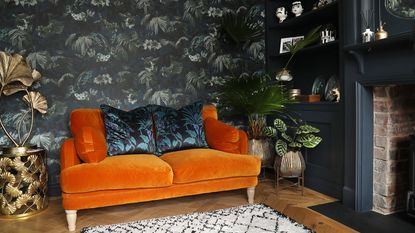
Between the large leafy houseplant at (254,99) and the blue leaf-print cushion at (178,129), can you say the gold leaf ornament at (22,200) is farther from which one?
the large leafy houseplant at (254,99)

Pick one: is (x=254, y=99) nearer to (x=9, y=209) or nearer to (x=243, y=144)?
(x=243, y=144)

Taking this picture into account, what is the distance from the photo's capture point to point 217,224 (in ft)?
8.26

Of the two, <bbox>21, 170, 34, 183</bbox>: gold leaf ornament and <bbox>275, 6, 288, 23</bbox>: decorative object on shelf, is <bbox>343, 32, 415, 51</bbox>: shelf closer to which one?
<bbox>275, 6, 288, 23</bbox>: decorative object on shelf

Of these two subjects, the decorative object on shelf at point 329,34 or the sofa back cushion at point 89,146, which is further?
the decorative object on shelf at point 329,34

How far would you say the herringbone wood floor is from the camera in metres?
2.54

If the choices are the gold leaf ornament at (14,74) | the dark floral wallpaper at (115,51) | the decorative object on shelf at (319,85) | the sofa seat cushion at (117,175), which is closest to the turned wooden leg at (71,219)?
the sofa seat cushion at (117,175)

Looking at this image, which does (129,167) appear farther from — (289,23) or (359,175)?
(289,23)

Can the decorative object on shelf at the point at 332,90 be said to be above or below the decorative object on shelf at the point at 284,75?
below

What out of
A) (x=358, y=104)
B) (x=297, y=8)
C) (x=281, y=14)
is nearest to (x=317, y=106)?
(x=358, y=104)

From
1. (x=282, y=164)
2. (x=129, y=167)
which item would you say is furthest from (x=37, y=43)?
(x=282, y=164)

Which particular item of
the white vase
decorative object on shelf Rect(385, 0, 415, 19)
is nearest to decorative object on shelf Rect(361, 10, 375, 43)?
the white vase

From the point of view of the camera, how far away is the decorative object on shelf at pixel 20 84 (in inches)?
115

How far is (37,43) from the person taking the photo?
331 centimetres

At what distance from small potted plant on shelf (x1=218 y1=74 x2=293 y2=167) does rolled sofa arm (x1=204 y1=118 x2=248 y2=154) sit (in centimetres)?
44
